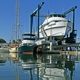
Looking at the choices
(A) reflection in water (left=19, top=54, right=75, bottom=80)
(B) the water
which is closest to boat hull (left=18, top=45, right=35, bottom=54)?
(A) reflection in water (left=19, top=54, right=75, bottom=80)

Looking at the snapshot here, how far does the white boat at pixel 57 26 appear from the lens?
73.8 metres

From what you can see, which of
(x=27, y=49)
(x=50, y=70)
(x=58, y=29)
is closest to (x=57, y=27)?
(x=58, y=29)

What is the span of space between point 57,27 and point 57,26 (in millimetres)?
593

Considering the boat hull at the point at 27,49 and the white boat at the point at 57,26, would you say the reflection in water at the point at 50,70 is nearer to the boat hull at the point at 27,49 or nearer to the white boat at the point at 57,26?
the boat hull at the point at 27,49

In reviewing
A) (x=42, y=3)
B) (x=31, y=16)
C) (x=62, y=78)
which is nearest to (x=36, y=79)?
(x=62, y=78)

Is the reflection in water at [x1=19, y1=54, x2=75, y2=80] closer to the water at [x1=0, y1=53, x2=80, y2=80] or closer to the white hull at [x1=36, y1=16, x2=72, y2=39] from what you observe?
the water at [x1=0, y1=53, x2=80, y2=80]

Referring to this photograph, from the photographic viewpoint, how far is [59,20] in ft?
241

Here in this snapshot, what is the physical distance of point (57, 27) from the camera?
245 feet

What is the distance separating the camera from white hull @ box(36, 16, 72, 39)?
73.8 m

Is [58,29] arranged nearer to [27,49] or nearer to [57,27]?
[57,27]

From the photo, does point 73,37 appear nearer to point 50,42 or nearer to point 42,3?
point 50,42

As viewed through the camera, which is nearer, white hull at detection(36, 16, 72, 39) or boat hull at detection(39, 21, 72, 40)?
white hull at detection(36, 16, 72, 39)

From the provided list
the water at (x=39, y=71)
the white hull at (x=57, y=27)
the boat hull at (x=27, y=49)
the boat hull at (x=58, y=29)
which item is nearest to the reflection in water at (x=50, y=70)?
the water at (x=39, y=71)

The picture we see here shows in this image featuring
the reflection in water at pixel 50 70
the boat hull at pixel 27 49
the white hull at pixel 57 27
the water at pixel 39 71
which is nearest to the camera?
the water at pixel 39 71
